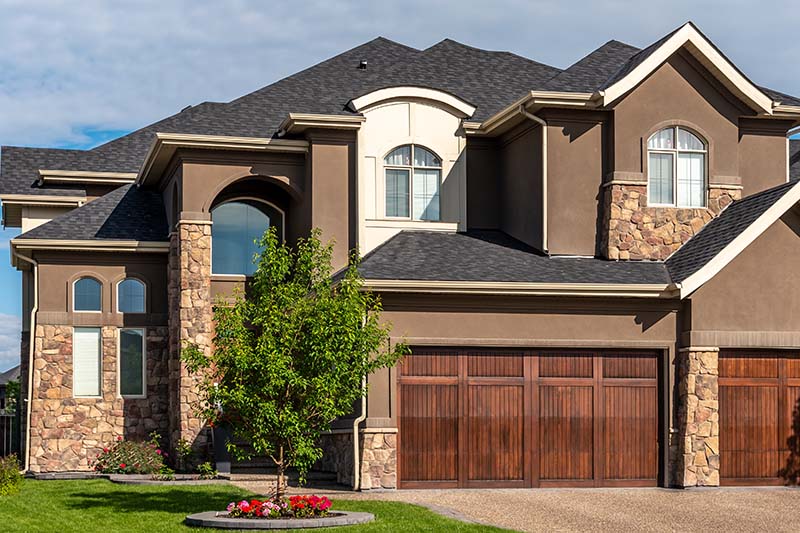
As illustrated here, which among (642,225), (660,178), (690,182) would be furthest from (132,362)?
(690,182)

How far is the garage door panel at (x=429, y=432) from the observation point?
20.1 m

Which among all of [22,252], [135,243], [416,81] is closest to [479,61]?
[416,81]

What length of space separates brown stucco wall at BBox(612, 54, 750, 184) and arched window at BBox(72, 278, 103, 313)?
11.0m

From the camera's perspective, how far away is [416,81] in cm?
2605

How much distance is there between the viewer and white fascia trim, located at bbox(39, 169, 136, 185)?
2873 cm

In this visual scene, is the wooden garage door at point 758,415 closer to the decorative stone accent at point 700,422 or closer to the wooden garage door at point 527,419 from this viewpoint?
the decorative stone accent at point 700,422

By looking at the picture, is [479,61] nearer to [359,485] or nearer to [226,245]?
[226,245]

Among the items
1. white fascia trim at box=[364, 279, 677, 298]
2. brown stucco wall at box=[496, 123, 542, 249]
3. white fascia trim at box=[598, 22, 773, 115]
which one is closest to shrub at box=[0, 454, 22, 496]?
white fascia trim at box=[364, 279, 677, 298]

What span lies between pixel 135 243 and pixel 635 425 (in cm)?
1098

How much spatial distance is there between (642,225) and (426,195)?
14.8ft

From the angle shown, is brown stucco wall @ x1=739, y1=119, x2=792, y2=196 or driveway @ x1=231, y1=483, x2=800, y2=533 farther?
brown stucco wall @ x1=739, y1=119, x2=792, y2=196

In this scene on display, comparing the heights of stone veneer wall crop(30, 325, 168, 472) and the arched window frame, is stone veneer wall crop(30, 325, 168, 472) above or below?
below

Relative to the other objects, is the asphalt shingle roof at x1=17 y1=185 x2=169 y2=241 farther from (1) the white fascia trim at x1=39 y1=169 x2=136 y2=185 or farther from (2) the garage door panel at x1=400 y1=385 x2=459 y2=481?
(2) the garage door panel at x1=400 y1=385 x2=459 y2=481

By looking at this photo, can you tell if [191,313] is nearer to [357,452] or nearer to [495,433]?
[357,452]
